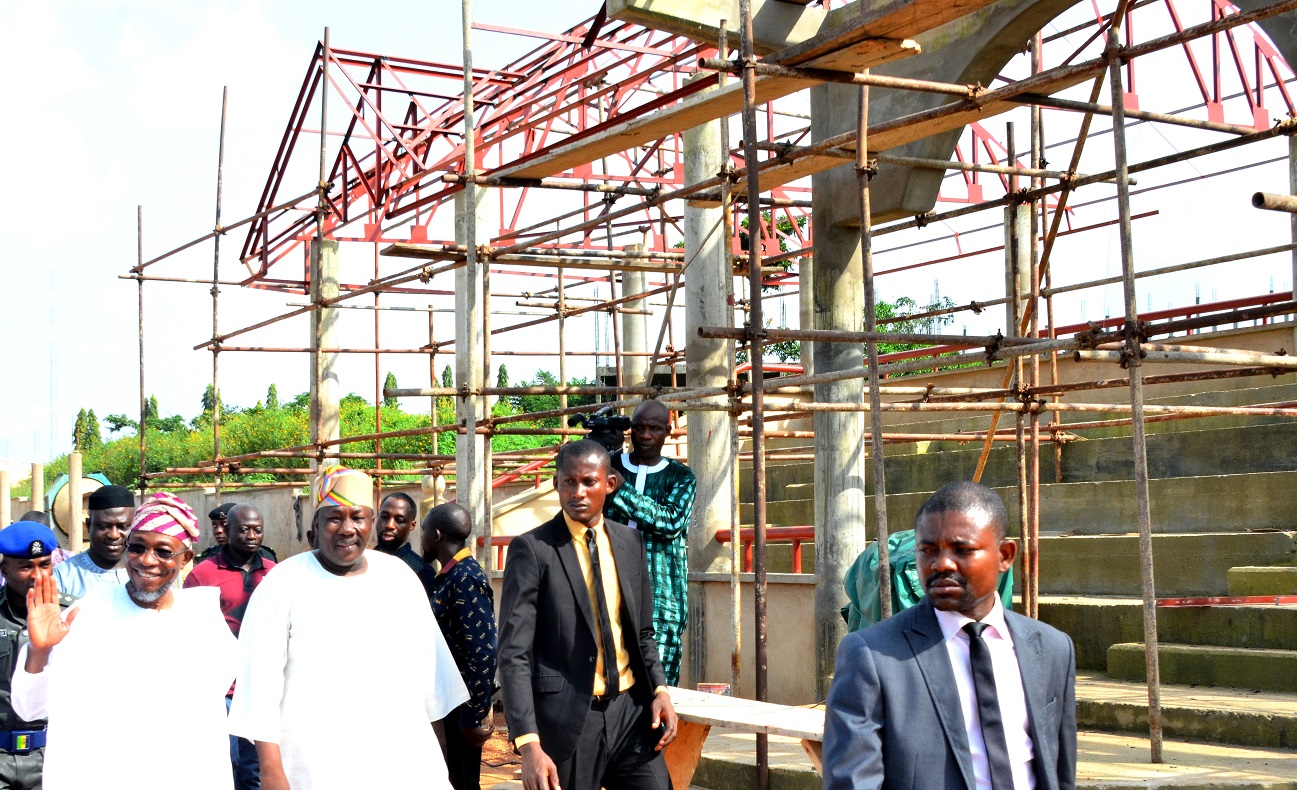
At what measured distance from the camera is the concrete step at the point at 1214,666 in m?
7.04

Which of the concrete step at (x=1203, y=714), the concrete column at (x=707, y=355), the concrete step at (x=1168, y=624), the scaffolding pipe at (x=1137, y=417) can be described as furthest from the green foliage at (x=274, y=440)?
the scaffolding pipe at (x=1137, y=417)

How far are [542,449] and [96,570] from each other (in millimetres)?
7423

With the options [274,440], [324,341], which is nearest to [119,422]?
[274,440]

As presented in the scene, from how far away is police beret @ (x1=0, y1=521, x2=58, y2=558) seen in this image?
4.89m

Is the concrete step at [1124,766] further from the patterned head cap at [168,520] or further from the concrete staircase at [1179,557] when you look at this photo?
the patterned head cap at [168,520]

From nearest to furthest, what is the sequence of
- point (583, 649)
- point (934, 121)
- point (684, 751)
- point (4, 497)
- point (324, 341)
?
1. point (583, 649)
2. point (684, 751)
3. point (934, 121)
4. point (4, 497)
5. point (324, 341)

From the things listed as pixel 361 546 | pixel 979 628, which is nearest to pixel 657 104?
pixel 361 546

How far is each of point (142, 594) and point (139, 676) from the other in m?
0.24

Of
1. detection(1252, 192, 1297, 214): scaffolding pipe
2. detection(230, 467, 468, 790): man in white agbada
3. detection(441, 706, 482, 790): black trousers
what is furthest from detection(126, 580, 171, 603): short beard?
detection(1252, 192, 1297, 214): scaffolding pipe

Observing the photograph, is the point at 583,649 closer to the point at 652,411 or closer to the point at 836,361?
the point at 652,411

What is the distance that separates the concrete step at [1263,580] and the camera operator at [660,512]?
11.9 feet

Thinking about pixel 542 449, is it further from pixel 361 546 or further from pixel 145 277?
pixel 361 546

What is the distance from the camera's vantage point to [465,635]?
5688 millimetres

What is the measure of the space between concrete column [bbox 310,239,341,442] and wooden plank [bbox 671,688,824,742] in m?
9.98
